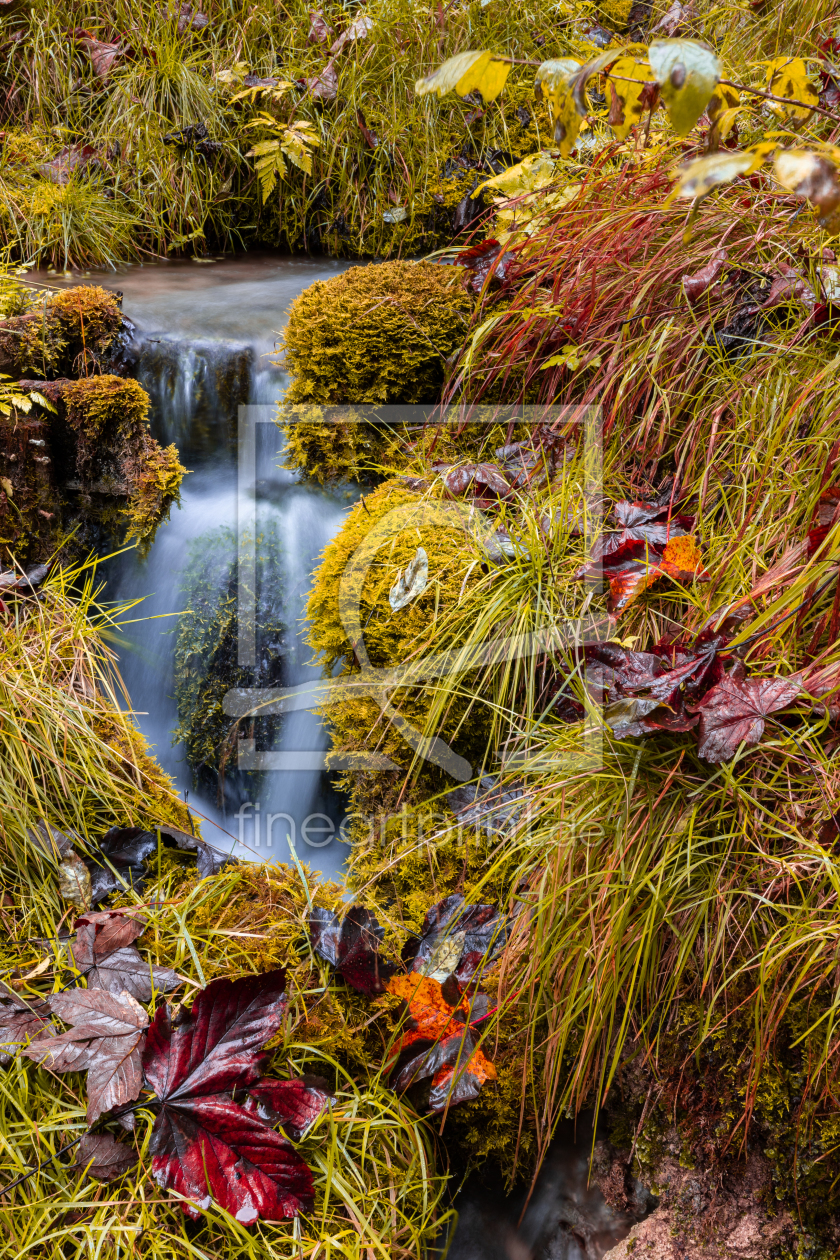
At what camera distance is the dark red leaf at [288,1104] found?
1443mm

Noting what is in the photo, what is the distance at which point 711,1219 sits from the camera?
1.44 meters

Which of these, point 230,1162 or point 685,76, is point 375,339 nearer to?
point 685,76

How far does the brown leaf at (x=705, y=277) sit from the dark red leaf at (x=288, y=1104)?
7.37 feet

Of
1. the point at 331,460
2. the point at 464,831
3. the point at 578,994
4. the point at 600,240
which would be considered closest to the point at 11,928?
the point at 464,831

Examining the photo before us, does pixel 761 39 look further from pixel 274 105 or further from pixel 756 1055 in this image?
pixel 756 1055

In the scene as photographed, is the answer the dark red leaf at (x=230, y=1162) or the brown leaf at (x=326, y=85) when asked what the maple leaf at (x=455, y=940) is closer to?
the dark red leaf at (x=230, y=1162)

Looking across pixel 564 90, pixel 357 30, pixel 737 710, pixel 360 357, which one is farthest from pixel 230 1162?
pixel 357 30

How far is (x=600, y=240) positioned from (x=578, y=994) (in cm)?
219

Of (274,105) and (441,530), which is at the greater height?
(274,105)

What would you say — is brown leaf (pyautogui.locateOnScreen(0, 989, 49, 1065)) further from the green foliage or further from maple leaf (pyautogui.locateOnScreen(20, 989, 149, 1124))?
the green foliage

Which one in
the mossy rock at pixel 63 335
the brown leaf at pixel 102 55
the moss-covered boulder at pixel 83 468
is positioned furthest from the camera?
the brown leaf at pixel 102 55

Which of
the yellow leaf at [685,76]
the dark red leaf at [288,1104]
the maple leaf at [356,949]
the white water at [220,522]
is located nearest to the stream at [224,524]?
the white water at [220,522]

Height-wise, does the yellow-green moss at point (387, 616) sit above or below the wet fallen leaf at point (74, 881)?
above

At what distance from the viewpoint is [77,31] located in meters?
4.29
